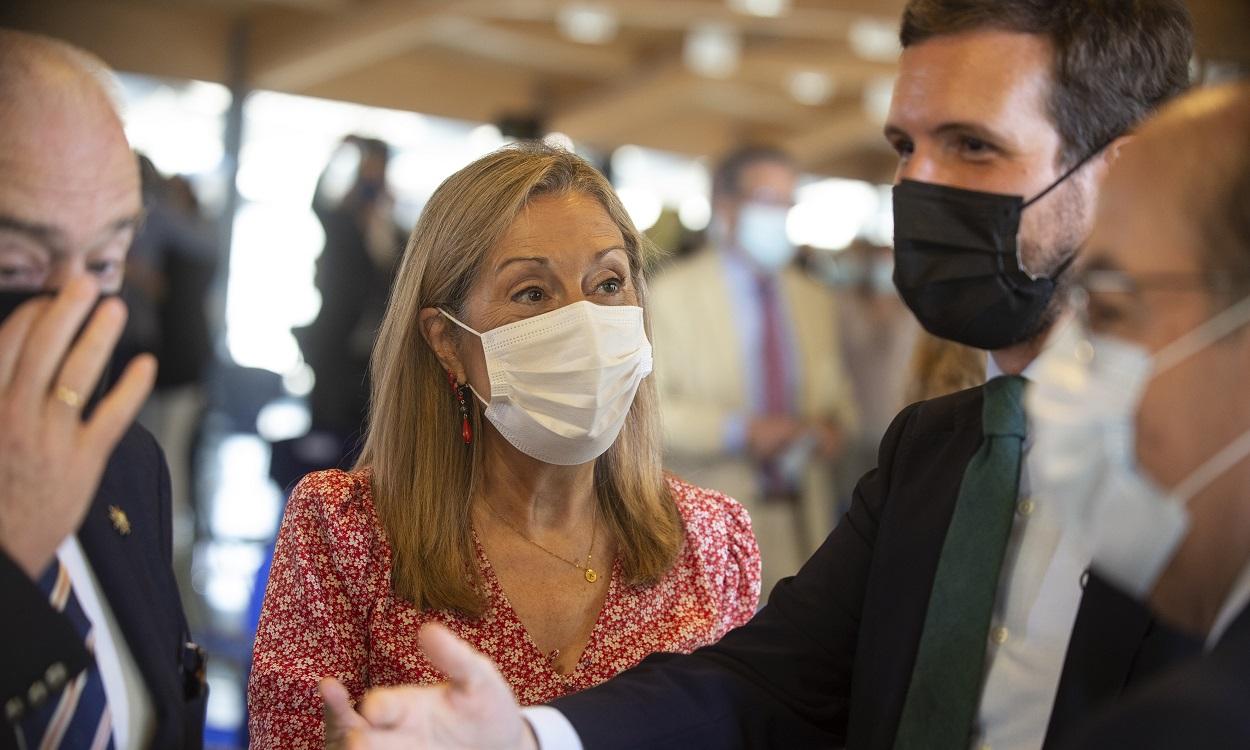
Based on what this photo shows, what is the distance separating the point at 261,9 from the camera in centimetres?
1155

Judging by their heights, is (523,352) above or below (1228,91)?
below

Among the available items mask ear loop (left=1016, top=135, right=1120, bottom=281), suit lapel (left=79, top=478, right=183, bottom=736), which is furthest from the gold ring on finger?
mask ear loop (left=1016, top=135, right=1120, bottom=281)

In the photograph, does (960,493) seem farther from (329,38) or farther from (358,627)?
(329,38)

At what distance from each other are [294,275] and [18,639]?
36.0 ft

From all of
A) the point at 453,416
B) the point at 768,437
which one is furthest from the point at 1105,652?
the point at 768,437

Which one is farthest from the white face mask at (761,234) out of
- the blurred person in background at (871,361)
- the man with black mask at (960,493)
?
the man with black mask at (960,493)

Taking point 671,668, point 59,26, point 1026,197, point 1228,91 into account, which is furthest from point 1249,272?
point 59,26

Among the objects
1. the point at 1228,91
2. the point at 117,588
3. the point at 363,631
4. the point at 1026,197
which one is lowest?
the point at 363,631

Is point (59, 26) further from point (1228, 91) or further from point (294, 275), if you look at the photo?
point (1228, 91)

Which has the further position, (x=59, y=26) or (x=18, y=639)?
(x=59, y=26)

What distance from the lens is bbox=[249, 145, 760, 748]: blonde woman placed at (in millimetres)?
1955

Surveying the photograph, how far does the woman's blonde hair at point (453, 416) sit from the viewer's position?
204 cm

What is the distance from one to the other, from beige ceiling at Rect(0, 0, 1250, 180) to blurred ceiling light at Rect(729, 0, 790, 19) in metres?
0.06

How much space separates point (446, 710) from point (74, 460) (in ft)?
1.76
